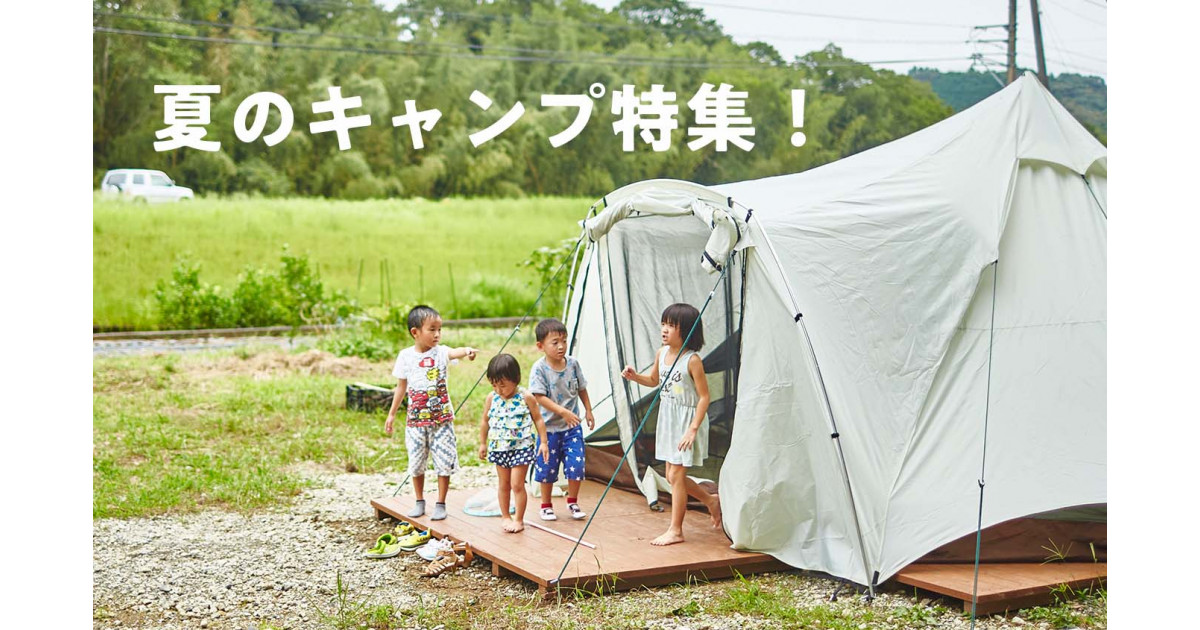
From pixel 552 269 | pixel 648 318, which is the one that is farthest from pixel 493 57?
pixel 648 318

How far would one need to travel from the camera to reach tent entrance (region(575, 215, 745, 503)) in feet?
19.4

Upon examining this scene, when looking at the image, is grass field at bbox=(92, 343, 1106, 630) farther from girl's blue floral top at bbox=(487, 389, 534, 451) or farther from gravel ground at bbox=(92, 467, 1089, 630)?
girl's blue floral top at bbox=(487, 389, 534, 451)

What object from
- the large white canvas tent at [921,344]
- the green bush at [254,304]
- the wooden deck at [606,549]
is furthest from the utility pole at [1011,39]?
the wooden deck at [606,549]

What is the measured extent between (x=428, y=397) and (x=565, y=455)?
78cm

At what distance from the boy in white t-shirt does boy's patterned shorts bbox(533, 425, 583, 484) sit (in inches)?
18.7

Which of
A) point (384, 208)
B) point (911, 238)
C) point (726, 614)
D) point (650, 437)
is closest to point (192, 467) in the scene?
point (650, 437)

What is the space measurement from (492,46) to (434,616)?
2160 centimetres

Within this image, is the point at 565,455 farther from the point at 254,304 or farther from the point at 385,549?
the point at 254,304

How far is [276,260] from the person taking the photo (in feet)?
63.1

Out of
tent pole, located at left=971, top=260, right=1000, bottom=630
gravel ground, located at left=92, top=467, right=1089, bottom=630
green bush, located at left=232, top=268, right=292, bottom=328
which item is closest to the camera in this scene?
tent pole, located at left=971, top=260, right=1000, bottom=630

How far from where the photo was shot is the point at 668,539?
16.7ft

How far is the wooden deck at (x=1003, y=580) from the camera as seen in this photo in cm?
427

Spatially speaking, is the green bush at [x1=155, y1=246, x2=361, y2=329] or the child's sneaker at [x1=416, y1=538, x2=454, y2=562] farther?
the green bush at [x1=155, y1=246, x2=361, y2=329]

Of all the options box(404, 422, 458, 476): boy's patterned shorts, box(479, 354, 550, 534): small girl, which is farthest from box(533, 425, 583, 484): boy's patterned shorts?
box(404, 422, 458, 476): boy's patterned shorts
